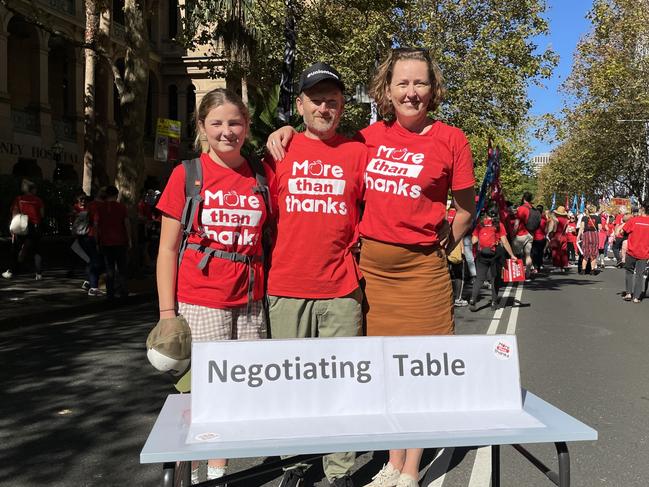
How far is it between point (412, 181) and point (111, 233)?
856cm

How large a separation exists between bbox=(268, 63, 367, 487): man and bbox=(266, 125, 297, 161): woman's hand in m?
0.03

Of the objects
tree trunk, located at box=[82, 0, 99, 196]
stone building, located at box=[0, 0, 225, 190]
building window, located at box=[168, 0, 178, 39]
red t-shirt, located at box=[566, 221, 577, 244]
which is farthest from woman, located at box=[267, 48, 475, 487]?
building window, located at box=[168, 0, 178, 39]

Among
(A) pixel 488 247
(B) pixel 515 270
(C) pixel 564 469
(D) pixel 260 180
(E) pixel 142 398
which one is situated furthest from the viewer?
(B) pixel 515 270

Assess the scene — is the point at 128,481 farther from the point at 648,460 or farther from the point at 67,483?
the point at 648,460

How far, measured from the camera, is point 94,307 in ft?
33.7

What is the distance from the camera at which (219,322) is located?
2859mm

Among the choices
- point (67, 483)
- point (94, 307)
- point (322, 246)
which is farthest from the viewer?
point (94, 307)

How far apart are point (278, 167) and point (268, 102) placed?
16.7 m

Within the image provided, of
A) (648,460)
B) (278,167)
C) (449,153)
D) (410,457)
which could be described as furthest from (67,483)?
(648,460)

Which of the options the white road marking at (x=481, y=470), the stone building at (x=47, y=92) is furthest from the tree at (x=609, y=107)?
the white road marking at (x=481, y=470)

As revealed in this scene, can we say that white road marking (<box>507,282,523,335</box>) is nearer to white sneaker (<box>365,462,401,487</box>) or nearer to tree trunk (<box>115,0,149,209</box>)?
white sneaker (<box>365,462,401,487</box>)

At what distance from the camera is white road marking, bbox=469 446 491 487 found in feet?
11.9

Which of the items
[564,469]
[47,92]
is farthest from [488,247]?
[47,92]

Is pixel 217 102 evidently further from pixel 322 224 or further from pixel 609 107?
pixel 609 107
